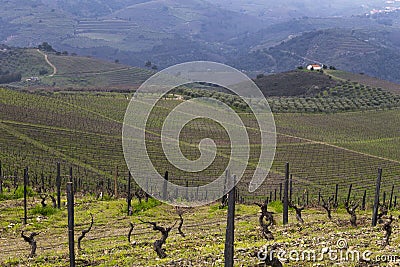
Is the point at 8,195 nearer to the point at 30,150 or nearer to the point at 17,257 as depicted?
the point at 17,257

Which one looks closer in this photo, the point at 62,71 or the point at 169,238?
A: the point at 169,238

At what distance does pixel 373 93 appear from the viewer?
9006cm

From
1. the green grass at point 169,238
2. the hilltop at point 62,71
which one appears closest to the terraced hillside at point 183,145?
the green grass at point 169,238

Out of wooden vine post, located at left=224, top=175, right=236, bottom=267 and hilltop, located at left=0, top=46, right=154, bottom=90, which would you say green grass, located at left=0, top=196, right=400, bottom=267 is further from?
hilltop, located at left=0, top=46, right=154, bottom=90

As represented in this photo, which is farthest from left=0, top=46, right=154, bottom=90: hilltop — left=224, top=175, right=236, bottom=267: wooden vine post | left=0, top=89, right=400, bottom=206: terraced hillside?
left=224, top=175, right=236, bottom=267: wooden vine post

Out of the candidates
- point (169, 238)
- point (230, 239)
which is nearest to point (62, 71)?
Answer: point (169, 238)

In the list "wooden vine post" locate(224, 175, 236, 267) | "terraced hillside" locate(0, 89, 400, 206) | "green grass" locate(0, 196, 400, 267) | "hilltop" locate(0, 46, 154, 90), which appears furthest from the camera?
"hilltop" locate(0, 46, 154, 90)

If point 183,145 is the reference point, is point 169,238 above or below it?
above

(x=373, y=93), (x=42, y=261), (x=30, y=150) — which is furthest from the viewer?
(x=373, y=93)

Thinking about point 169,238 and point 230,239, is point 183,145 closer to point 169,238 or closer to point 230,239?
point 169,238

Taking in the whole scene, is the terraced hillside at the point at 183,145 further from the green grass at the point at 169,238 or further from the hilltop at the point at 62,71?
the hilltop at the point at 62,71

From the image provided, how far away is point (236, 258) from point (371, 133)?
56.8 m

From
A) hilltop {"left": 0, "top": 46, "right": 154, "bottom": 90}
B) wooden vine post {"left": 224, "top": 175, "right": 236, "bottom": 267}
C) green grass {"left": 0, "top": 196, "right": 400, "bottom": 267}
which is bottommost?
hilltop {"left": 0, "top": 46, "right": 154, "bottom": 90}

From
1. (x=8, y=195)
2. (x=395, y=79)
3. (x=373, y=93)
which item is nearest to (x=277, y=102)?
(x=373, y=93)
